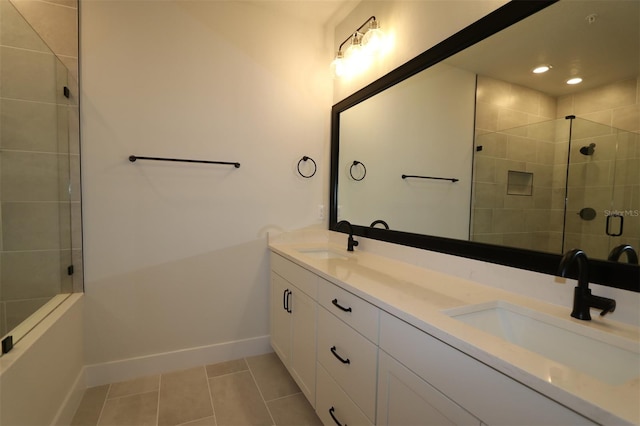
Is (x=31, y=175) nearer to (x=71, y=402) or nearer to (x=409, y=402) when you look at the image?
(x=71, y=402)

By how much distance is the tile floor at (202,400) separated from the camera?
1.57 m

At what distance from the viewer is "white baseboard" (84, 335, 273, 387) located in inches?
72.6

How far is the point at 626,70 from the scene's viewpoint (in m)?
0.95

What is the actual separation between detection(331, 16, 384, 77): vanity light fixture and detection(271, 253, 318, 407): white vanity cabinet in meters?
1.47

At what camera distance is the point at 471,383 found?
72cm

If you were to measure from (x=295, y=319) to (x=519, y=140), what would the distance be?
152 cm

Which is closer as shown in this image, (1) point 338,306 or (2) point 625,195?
(2) point 625,195

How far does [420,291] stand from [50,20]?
8.01 feet

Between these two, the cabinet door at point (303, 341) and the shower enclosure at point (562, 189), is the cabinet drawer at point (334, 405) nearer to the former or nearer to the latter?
the cabinet door at point (303, 341)

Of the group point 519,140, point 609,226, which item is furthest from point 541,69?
point 609,226

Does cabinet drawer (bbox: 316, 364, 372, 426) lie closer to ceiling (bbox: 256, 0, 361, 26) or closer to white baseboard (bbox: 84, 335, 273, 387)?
white baseboard (bbox: 84, 335, 273, 387)

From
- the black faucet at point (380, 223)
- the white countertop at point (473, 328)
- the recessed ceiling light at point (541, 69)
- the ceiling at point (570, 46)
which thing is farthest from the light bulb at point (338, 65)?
the white countertop at point (473, 328)

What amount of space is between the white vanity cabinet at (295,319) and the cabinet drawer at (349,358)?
0.40 feet

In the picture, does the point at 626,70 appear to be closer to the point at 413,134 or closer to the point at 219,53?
the point at 413,134
